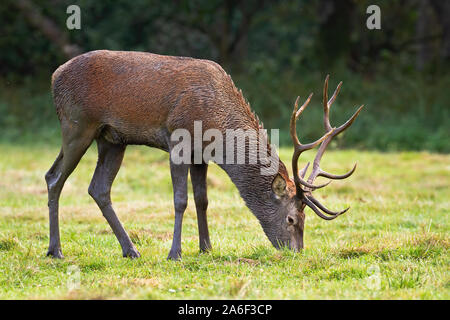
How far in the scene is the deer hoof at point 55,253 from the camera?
697 cm

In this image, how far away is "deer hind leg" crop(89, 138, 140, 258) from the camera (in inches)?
283

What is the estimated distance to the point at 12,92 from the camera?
19.9 m

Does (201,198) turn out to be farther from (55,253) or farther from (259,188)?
(55,253)

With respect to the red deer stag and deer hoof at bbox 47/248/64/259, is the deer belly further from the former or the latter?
deer hoof at bbox 47/248/64/259

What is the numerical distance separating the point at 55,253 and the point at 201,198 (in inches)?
59.8

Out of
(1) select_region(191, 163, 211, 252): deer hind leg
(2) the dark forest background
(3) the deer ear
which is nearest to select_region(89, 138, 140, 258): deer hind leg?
(1) select_region(191, 163, 211, 252): deer hind leg

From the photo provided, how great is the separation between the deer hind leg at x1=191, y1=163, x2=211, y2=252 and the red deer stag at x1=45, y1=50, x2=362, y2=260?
31cm

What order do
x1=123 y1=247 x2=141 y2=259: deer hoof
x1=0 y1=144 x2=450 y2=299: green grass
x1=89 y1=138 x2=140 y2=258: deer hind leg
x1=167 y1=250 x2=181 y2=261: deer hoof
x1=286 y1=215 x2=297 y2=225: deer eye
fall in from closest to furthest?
1. x1=0 y1=144 x2=450 y2=299: green grass
2. x1=167 y1=250 x2=181 y2=261: deer hoof
3. x1=286 y1=215 x2=297 y2=225: deer eye
4. x1=123 y1=247 x2=141 y2=259: deer hoof
5. x1=89 y1=138 x2=140 y2=258: deer hind leg

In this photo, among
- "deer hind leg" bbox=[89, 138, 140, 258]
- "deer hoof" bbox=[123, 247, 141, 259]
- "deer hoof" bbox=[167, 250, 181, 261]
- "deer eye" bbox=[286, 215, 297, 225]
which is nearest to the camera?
"deer hoof" bbox=[167, 250, 181, 261]

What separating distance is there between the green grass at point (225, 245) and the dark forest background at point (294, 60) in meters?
4.17

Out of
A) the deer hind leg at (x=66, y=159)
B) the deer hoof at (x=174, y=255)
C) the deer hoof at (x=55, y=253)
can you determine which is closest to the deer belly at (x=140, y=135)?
the deer hind leg at (x=66, y=159)

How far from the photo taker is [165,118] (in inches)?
271
